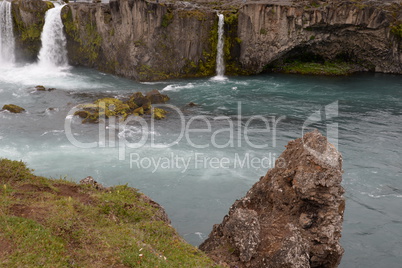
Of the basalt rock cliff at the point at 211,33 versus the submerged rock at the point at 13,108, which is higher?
the basalt rock cliff at the point at 211,33

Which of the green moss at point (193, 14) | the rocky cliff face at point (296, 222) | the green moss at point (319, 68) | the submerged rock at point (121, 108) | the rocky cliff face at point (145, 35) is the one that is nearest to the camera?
the rocky cliff face at point (296, 222)

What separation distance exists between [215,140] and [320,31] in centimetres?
2730

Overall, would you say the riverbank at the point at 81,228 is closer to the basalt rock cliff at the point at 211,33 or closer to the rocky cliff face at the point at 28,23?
the basalt rock cliff at the point at 211,33

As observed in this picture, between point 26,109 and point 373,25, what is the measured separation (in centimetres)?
4076

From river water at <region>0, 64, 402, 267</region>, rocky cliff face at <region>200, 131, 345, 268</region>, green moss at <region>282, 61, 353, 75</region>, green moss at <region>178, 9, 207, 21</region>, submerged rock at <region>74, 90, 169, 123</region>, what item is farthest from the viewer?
green moss at <region>282, 61, 353, 75</region>

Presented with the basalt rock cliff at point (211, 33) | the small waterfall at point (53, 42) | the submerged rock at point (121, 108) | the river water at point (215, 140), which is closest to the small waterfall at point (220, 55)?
the basalt rock cliff at point (211, 33)

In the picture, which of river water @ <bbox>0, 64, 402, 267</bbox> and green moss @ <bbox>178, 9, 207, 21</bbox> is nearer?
river water @ <bbox>0, 64, 402, 267</bbox>

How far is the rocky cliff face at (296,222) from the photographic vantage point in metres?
13.6

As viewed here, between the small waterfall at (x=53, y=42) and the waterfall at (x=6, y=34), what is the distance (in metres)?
4.19

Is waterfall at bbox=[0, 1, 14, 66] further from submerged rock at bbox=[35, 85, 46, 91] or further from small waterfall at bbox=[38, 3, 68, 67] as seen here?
submerged rock at bbox=[35, 85, 46, 91]

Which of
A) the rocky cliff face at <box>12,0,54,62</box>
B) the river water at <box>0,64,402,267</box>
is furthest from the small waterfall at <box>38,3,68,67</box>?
the river water at <box>0,64,402,267</box>

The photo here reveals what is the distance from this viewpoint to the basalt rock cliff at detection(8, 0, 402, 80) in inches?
1897

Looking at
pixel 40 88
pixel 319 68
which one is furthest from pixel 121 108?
pixel 319 68

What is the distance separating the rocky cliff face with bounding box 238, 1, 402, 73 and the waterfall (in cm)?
3020
